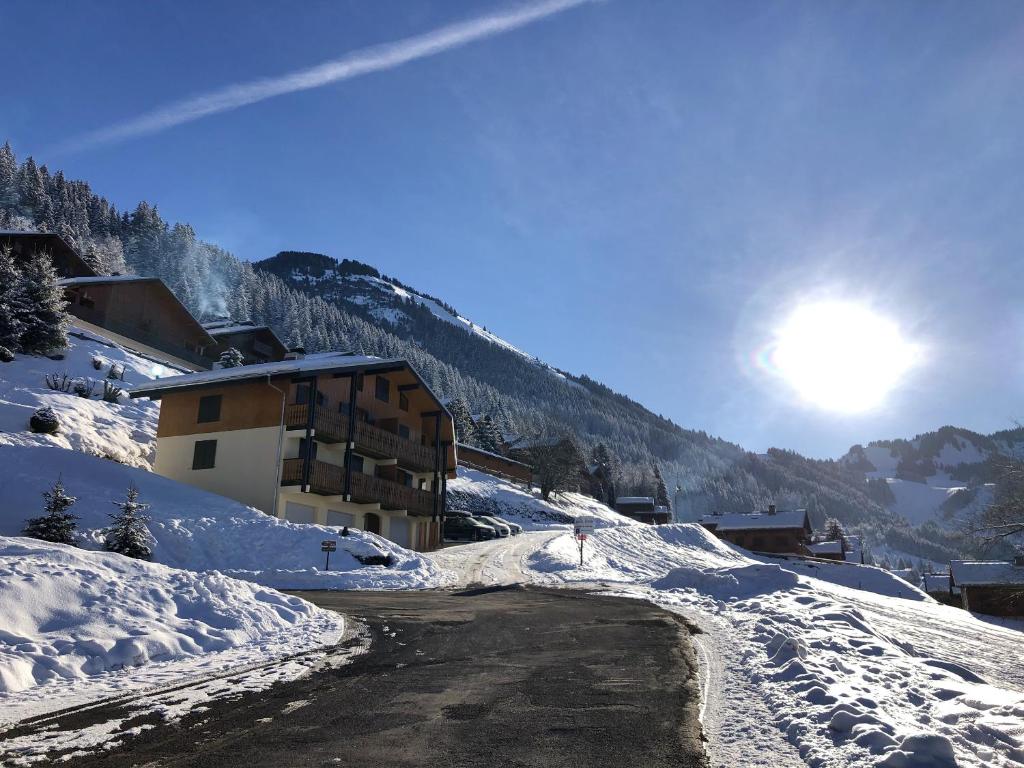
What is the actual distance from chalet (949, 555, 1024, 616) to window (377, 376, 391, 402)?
49519 millimetres

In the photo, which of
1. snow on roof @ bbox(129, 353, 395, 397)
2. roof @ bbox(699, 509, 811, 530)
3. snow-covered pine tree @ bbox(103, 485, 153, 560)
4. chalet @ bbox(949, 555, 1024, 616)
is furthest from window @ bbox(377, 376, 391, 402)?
roof @ bbox(699, 509, 811, 530)

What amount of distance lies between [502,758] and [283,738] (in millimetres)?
1967

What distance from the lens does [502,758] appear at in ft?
17.4

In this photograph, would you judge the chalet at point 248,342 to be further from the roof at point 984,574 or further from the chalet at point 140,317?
the roof at point 984,574

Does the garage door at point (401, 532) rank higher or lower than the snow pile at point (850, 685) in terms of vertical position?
higher

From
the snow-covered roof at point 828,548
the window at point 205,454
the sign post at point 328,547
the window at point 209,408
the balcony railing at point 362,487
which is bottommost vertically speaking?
the snow-covered roof at point 828,548

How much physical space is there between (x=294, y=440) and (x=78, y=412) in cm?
1079

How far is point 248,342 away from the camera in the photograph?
7044 centimetres

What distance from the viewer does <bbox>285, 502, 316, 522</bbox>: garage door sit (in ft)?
107

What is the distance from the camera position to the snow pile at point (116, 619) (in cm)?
846

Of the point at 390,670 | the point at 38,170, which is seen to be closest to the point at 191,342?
the point at 390,670

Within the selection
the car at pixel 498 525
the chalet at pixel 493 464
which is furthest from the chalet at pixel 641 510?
the car at pixel 498 525

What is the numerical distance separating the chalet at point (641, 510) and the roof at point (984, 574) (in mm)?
45435

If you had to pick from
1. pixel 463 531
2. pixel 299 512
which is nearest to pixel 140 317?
pixel 463 531
